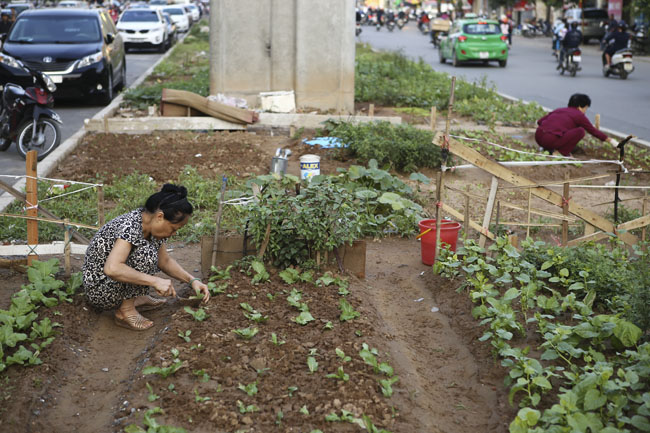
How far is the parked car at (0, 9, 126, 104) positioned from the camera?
15.4 metres

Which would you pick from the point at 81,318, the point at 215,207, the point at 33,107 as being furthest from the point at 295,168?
the point at 81,318

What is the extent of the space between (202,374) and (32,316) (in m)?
1.39

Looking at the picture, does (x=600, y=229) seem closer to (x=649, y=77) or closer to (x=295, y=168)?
(x=295, y=168)

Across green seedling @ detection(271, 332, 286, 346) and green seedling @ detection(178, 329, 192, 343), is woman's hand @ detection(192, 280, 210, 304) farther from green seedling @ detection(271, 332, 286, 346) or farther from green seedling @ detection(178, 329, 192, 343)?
green seedling @ detection(271, 332, 286, 346)

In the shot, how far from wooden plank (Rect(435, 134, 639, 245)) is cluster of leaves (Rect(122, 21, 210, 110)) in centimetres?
992

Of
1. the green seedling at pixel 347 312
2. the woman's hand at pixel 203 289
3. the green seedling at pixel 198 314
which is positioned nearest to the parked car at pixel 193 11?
the woman's hand at pixel 203 289

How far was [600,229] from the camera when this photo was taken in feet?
22.7

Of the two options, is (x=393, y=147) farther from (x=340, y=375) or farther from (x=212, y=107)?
(x=340, y=375)

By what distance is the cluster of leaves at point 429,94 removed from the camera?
14.7m

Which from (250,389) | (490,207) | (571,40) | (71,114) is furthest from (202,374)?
Result: (571,40)

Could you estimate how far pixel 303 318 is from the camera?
17.3ft

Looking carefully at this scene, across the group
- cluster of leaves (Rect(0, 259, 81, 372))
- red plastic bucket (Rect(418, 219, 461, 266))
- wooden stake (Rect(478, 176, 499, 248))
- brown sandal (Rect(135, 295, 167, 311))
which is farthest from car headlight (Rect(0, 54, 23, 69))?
wooden stake (Rect(478, 176, 499, 248))

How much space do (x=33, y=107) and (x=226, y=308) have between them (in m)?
6.84

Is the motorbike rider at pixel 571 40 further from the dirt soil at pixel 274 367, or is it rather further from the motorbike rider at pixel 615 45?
the dirt soil at pixel 274 367
